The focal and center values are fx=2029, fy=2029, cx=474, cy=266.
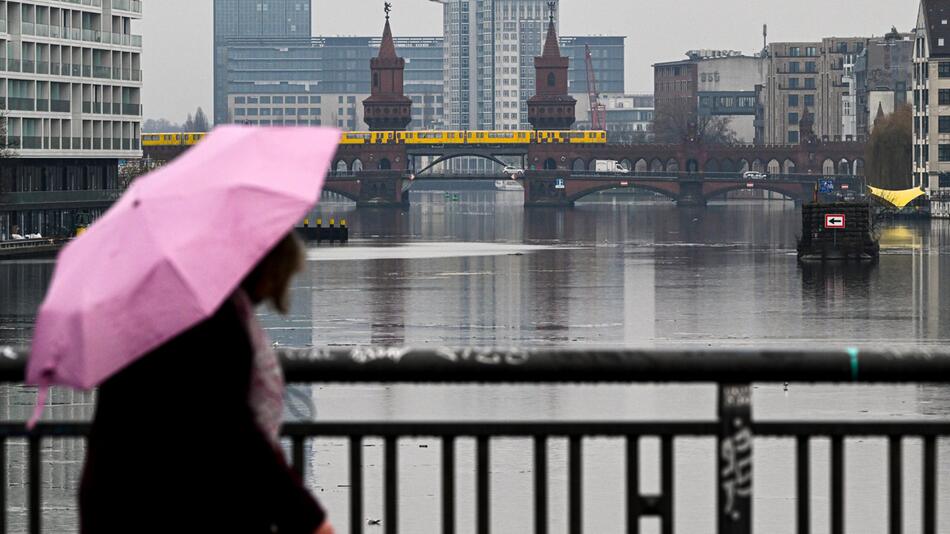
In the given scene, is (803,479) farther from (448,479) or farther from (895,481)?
(448,479)

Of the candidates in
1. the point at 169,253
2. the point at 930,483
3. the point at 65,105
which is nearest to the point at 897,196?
the point at 65,105

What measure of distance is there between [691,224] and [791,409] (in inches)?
5715

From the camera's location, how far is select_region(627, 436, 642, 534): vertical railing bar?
275 inches

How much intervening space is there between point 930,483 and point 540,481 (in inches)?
54.8

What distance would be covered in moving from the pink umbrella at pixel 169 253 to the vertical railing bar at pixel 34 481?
1126mm

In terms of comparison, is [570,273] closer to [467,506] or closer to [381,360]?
[467,506]

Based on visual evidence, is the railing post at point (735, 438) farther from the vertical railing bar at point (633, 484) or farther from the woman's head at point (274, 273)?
the woman's head at point (274, 273)

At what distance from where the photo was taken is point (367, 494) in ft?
109

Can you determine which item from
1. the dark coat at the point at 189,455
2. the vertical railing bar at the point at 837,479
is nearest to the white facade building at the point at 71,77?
the vertical railing bar at the point at 837,479

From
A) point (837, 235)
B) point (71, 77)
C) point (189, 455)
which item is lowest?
point (837, 235)

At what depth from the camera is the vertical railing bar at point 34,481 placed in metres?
6.95

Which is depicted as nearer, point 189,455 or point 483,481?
point 189,455

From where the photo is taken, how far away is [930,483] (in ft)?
23.6

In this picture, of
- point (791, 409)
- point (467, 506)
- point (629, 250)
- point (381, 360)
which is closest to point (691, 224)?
point (629, 250)
